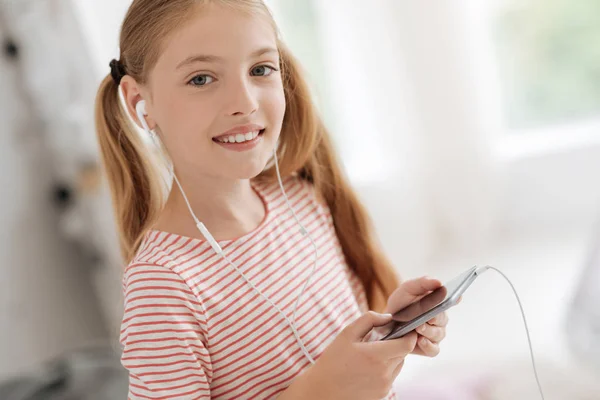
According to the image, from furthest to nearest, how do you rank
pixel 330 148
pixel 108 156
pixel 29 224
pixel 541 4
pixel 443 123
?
pixel 541 4 → pixel 443 123 → pixel 29 224 → pixel 330 148 → pixel 108 156

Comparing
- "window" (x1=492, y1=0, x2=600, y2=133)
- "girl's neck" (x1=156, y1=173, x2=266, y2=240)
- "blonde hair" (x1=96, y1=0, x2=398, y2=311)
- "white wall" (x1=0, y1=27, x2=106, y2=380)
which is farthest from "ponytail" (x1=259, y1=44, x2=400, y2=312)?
"window" (x1=492, y1=0, x2=600, y2=133)

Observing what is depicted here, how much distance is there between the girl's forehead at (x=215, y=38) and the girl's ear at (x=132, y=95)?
60 millimetres

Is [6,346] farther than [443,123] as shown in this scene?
No

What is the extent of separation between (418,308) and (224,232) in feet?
0.77

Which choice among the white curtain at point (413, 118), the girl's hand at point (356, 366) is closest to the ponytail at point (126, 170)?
the girl's hand at point (356, 366)

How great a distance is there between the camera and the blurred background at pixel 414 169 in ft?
5.28

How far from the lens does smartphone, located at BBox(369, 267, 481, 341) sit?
0.69 metres

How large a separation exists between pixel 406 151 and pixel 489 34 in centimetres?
A: 41

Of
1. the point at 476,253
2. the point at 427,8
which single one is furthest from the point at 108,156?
the point at 476,253

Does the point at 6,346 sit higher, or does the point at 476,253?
the point at 6,346

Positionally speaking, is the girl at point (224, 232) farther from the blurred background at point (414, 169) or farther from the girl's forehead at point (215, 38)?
the blurred background at point (414, 169)

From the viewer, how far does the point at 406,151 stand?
7.01 ft

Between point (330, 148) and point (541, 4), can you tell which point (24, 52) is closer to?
point (330, 148)

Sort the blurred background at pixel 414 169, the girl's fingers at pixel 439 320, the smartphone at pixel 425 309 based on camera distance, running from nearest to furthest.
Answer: the smartphone at pixel 425 309 < the girl's fingers at pixel 439 320 < the blurred background at pixel 414 169
